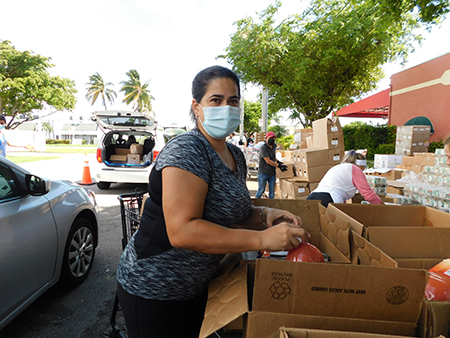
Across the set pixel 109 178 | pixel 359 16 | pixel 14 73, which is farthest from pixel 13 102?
pixel 359 16

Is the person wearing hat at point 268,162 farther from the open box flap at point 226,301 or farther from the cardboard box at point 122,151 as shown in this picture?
the open box flap at point 226,301

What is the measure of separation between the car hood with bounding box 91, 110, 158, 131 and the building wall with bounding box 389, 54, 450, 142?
41.6 feet

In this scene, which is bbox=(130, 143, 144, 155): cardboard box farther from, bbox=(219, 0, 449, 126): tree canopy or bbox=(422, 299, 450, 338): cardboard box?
bbox=(422, 299, 450, 338): cardboard box

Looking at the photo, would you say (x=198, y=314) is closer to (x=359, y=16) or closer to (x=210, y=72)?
(x=210, y=72)

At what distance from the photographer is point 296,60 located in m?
12.5

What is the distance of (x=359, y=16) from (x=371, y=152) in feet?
24.2

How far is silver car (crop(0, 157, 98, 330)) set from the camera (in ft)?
7.66

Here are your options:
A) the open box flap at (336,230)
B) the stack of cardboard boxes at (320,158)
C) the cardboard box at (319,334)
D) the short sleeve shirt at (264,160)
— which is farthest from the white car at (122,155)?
the cardboard box at (319,334)

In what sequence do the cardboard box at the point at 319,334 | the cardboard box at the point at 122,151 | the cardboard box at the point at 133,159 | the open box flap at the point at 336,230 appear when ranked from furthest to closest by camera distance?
1. the cardboard box at the point at 122,151
2. the cardboard box at the point at 133,159
3. the open box flap at the point at 336,230
4. the cardboard box at the point at 319,334

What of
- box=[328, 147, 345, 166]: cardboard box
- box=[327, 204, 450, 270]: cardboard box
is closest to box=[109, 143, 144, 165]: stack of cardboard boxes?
box=[328, 147, 345, 166]: cardboard box

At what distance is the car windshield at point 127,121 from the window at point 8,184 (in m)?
5.43

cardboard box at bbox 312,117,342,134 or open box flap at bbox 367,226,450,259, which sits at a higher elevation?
cardboard box at bbox 312,117,342,134

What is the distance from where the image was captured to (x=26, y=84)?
90.9ft

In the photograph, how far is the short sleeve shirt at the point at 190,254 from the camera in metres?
1.21
